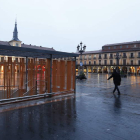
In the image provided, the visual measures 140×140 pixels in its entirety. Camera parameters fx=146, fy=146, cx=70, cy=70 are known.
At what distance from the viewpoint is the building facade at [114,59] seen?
182 feet

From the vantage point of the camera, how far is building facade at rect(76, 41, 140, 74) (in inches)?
2183

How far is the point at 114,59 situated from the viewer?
197ft

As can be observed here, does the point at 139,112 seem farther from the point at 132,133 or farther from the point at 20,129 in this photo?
the point at 20,129

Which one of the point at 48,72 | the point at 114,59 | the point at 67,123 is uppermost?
the point at 114,59

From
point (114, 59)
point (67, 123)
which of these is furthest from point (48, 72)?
point (114, 59)

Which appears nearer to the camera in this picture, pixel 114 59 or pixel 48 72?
pixel 48 72

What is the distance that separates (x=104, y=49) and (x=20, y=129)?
6248 cm

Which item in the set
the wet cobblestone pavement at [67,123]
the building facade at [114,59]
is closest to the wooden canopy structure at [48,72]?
the wet cobblestone pavement at [67,123]

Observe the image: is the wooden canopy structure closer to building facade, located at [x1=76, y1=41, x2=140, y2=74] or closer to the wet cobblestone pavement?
the wet cobblestone pavement

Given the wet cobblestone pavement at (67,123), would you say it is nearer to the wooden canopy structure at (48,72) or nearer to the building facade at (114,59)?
the wooden canopy structure at (48,72)

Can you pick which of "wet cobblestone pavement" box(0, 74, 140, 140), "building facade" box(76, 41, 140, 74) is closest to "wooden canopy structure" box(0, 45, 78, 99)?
"wet cobblestone pavement" box(0, 74, 140, 140)

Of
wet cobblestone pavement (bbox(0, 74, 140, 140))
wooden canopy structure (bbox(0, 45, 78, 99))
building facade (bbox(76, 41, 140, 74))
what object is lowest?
wet cobblestone pavement (bbox(0, 74, 140, 140))

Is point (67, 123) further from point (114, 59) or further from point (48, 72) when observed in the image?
point (114, 59)

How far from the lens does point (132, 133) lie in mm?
3910
